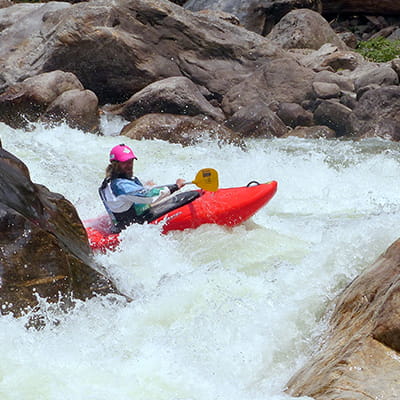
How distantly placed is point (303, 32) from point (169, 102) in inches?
216

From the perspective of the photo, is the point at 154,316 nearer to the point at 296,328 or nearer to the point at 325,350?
the point at 296,328

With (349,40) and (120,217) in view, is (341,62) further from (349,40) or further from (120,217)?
(120,217)

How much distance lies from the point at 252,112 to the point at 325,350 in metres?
7.83

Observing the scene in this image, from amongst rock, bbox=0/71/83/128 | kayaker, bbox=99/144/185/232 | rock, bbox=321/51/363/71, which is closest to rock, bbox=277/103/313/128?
rock, bbox=321/51/363/71

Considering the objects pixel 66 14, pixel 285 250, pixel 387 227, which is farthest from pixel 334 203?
pixel 66 14

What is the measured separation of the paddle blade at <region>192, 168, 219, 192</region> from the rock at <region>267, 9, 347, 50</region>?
945cm

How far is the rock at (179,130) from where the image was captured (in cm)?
964

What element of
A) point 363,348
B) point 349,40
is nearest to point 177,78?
point 349,40

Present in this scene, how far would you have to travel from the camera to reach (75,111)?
9836 millimetres

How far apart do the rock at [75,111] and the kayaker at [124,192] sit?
14.8 feet

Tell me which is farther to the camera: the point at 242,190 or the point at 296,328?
the point at 242,190

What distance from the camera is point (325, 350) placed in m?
2.88

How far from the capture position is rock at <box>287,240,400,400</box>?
234 centimetres

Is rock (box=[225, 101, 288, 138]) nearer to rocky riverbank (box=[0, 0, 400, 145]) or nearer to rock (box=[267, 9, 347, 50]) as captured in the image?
rocky riverbank (box=[0, 0, 400, 145])
